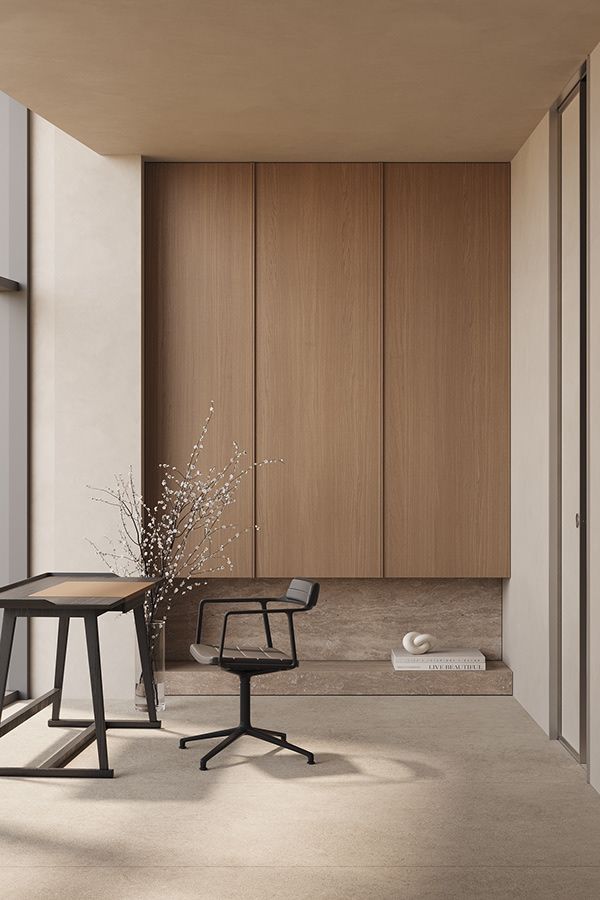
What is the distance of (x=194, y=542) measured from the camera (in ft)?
Answer: 19.4

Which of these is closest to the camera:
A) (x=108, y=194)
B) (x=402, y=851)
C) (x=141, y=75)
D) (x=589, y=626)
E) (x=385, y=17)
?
(x=402, y=851)

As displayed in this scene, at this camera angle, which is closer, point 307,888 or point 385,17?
point 307,888

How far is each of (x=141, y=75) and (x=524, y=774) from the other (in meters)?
3.55

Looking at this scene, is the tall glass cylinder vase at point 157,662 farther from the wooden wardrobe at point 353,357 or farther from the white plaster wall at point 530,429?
the white plaster wall at point 530,429

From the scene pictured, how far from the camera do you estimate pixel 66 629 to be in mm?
5098

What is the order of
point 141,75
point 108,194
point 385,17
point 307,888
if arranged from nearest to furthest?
point 307,888 < point 385,17 < point 141,75 < point 108,194

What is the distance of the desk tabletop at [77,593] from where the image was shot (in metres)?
4.11

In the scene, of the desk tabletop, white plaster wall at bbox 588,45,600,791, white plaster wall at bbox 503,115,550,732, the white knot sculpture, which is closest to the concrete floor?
white plaster wall at bbox 588,45,600,791

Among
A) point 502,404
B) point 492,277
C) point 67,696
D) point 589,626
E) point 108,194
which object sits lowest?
point 67,696

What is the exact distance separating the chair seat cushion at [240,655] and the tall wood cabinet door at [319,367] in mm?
1142

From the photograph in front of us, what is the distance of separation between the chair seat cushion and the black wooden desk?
381mm

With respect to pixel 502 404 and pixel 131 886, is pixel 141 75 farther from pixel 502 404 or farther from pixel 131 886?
pixel 131 886

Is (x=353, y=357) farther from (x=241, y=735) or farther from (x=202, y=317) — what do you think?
(x=241, y=735)

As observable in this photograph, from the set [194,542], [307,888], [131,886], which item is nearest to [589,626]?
[307,888]
